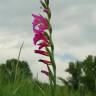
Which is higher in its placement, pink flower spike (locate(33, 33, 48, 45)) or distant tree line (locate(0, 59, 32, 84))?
pink flower spike (locate(33, 33, 48, 45))

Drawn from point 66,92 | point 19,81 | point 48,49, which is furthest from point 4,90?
point 48,49

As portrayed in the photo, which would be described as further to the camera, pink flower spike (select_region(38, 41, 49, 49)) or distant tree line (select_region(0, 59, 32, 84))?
distant tree line (select_region(0, 59, 32, 84))

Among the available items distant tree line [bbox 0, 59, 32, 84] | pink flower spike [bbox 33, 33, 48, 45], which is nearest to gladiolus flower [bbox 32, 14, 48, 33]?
pink flower spike [bbox 33, 33, 48, 45]

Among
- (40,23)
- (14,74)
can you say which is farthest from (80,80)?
(40,23)

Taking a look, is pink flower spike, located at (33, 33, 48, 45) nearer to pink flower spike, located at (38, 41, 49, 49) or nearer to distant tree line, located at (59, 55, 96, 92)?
pink flower spike, located at (38, 41, 49, 49)

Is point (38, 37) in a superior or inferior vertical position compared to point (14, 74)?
superior

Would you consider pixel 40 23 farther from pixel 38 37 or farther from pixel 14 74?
pixel 14 74

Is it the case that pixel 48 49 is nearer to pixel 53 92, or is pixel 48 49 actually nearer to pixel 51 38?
pixel 51 38

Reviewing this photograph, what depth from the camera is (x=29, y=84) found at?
6.41 m

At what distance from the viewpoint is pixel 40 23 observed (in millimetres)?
3873

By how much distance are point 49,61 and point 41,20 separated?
0.40 m

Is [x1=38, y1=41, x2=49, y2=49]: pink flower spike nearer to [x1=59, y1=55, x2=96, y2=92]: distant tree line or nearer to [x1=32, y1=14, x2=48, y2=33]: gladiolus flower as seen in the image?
[x1=32, y1=14, x2=48, y2=33]: gladiolus flower

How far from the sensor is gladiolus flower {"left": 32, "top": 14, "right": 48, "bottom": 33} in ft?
12.3

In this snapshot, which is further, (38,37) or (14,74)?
(14,74)
